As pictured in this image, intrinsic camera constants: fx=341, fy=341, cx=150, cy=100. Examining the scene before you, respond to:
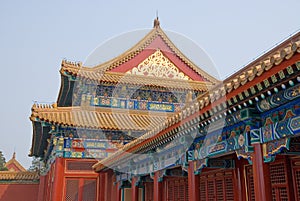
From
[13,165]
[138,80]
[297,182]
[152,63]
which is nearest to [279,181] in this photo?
[297,182]

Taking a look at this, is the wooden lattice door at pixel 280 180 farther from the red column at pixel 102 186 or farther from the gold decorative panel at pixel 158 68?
the gold decorative panel at pixel 158 68

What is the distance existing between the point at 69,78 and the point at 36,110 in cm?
251

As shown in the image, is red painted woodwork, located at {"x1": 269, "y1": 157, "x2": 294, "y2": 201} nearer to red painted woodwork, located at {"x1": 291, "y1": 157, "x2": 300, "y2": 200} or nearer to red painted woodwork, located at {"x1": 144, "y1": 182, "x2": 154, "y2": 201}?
red painted woodwork, located at {"x1": 291, "y1": 157, "x2": 300, "y2": 200}

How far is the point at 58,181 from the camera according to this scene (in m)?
13.1

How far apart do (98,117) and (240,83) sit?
1048 cm

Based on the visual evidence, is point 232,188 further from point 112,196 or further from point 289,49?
point 112,196

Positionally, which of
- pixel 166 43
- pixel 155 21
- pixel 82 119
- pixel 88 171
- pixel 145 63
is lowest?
pixel 88 171

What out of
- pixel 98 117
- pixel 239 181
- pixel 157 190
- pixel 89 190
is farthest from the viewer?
pixel 98 117

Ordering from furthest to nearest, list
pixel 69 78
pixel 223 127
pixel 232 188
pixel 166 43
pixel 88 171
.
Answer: pixel 166 43, pixel 69 78, pixel 88 171, pixel 232 188, pixel 223 127

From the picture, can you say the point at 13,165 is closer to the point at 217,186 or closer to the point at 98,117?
the point at 98,117

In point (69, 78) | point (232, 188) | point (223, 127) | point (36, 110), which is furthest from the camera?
point (69, 78)

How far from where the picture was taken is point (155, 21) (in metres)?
19.0

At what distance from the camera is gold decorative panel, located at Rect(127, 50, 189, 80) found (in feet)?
54.4

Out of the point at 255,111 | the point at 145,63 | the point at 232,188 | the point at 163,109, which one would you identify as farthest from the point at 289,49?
the point at 145,63
